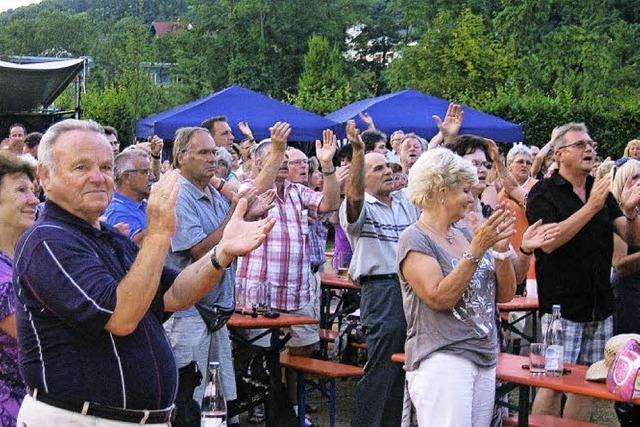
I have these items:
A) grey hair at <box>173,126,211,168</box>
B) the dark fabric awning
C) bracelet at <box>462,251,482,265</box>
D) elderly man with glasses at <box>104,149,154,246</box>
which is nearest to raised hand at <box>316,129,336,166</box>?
grey hair at <box>173,126,211,168</box>

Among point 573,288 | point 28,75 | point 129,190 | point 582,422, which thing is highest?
point 28,75

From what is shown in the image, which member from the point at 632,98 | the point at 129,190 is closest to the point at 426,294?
the point at 129,190

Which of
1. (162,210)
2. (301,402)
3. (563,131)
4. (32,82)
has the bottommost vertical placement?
(301,402)

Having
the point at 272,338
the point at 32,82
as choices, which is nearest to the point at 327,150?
the point at 272,338

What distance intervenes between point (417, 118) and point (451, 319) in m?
12.5

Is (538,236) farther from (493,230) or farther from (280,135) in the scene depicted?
(280,135)

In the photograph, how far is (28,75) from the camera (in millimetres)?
15922

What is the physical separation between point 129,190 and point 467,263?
2.76 metres

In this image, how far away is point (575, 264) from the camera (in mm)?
6535

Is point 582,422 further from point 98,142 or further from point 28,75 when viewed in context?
point 28,75

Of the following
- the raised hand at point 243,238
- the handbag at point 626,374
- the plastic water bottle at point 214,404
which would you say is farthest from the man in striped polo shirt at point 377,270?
the raised hand at point 243,238

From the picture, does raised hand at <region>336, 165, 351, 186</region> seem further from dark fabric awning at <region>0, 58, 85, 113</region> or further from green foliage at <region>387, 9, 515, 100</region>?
green foliage at <region>387, 9, 515, 100</region>

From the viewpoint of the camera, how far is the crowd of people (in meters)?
3.22

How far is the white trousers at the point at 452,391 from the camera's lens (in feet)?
16.0
